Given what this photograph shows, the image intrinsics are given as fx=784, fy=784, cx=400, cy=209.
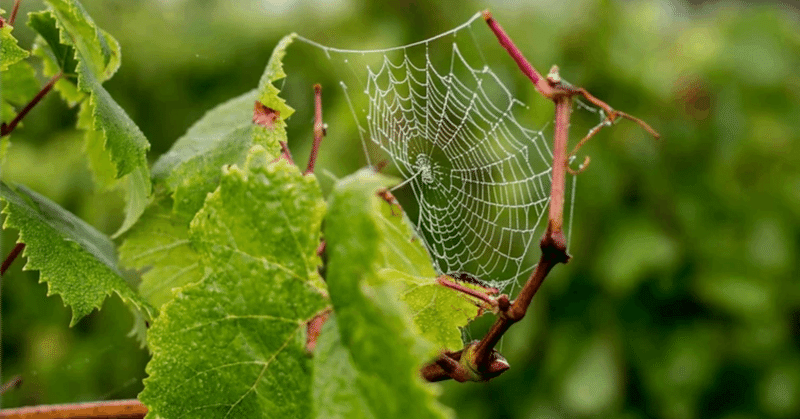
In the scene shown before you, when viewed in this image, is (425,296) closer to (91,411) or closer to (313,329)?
(313,329)

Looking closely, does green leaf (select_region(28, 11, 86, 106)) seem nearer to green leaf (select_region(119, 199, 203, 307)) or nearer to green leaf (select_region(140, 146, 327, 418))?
green leaf (select_region(119, 199, 203, 307))

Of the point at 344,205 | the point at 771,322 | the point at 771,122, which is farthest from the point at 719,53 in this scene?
the point at 344,205

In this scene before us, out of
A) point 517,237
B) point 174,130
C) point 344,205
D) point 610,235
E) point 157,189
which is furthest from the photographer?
point 174,130

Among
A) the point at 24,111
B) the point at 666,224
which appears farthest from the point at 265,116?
the point at 666,224

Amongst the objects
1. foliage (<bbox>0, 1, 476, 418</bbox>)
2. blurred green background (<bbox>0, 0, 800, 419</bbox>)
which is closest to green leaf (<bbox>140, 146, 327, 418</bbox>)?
foliage (<bbox>0, 1, 476, 418</bbox>)

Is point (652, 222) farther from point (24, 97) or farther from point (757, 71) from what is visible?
point (24, 97)
